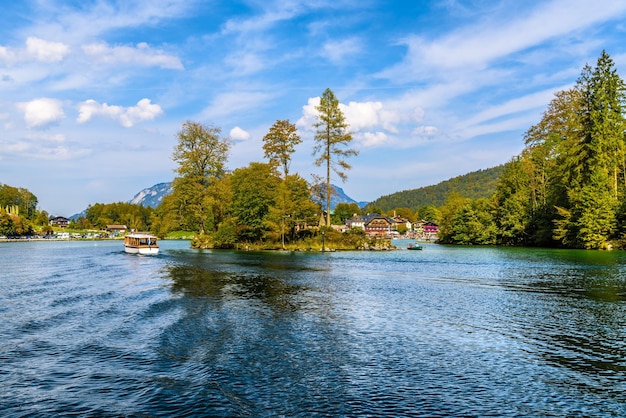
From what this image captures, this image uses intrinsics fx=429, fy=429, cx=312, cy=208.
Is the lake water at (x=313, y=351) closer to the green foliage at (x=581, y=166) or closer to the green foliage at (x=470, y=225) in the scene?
the green foliage at (x=581, y=166)

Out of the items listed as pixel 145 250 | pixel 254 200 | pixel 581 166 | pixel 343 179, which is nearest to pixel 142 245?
pixel 145 250

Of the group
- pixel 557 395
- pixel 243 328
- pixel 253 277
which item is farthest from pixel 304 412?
pixel 253 277

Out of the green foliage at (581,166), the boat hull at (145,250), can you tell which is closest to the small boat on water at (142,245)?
the boat hull at (145,250)

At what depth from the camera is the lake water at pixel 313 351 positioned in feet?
32.8

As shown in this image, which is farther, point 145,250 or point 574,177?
point 574,177

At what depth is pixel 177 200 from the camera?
261ft

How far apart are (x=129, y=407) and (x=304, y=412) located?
155 inches

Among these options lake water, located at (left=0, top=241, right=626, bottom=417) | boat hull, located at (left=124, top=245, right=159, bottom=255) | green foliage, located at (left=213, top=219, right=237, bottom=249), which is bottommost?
lake water, located at (left=0, top=241, right=626, bottom=417)

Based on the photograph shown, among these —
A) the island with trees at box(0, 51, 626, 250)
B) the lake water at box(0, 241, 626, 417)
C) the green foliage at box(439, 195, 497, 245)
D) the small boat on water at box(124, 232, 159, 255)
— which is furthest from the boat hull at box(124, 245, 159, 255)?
the green foliage at box(439, 195, 497, 245)

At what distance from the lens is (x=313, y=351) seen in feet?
46.8

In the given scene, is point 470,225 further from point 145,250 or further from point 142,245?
point 142,245

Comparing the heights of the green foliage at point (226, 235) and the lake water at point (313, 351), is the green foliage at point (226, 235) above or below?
above

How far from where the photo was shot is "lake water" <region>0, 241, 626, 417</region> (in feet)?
32.8

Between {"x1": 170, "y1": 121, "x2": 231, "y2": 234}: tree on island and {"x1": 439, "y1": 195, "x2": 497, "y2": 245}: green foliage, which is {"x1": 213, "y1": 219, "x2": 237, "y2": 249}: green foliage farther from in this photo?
{"x1": 439, "y1": 195, "x2": 497, "y2": 245}: green foliage
